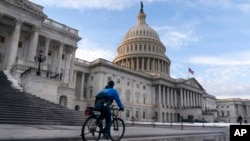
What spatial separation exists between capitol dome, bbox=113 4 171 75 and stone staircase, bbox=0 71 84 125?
63.9 m

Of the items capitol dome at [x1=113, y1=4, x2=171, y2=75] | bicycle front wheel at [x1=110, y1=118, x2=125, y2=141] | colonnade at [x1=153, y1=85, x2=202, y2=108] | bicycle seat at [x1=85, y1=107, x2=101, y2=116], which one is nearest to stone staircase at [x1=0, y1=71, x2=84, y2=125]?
bicycle front wheel at [x1=110, y1=118, x2=125, y2=141]

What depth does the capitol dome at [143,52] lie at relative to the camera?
→ 86.8 metres

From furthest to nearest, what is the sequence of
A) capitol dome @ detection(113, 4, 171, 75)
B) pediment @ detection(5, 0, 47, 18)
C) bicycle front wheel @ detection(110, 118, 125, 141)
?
capitol dome @ detection(113, 4, 171, 75) → pediment @ detection(5, 0, 47, 18) → bicycle front wheel @ detection(110, 118, 125, 141)

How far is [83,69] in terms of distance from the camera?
59250 millimetres

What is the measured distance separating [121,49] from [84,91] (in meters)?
41.3

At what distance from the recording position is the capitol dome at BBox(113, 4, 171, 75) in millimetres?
86812

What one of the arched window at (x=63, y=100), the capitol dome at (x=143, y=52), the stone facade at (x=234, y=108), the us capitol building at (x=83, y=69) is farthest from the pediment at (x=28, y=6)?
the stone facade at (x=234, y=108)

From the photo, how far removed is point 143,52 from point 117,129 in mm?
80831

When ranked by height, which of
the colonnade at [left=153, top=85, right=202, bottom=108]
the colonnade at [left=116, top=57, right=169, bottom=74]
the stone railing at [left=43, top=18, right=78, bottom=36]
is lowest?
the colonnade at [left=153, top=85, right=202, bottom=108]

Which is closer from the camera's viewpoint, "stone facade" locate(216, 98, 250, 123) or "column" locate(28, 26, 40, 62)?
"column" locate(28, 26, 40, 62)

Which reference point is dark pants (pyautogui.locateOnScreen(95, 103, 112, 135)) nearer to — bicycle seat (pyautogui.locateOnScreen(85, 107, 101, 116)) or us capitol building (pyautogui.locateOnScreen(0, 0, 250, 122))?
bicycle seat (pyautogui.locateOnScreen(85, 107, 101, 116))

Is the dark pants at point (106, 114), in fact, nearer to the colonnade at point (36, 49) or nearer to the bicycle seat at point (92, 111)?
the bicycle seat at point (92, 111)

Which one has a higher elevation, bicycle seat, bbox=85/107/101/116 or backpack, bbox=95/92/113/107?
backpack, bbox=95/92/113/107

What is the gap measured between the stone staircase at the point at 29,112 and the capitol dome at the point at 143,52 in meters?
63.9
